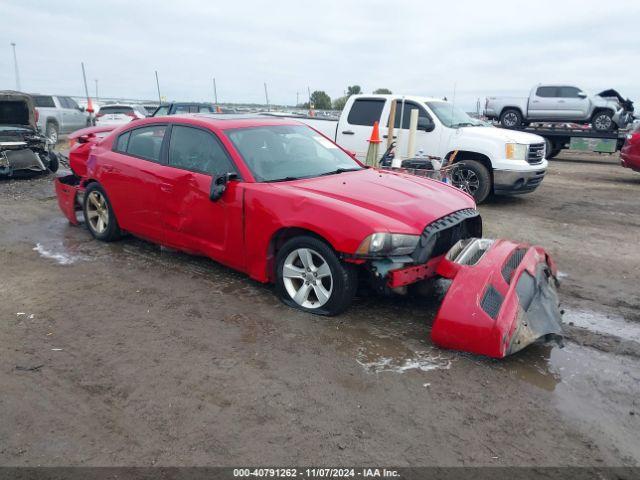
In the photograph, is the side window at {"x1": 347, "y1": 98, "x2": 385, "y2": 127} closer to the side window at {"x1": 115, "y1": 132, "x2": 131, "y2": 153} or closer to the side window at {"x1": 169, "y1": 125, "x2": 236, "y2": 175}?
the side window at {"x1": 115, "y1": 132, "x2": 131, "y2": 153}

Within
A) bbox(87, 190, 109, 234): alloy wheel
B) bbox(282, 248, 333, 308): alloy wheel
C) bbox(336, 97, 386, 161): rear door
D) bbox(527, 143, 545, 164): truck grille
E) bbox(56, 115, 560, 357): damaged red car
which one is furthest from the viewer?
bbox(336, 97, 386, 161): rear door

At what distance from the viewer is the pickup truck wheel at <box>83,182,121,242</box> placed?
6.08 m

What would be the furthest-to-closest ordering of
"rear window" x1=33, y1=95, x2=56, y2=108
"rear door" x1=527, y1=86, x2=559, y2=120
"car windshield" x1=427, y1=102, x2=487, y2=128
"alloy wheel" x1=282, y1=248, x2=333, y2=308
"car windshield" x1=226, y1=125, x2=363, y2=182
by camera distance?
"rear window" x1=33, y1=95, x2=56, y2=108, "rear door" x1=527, y1=86, x2=559, y2=120, "car windshield" x1=427, y1=102, x2=487, y2=128, "car windshield" x1=226, y1=125, x2=363, y2=182, "alloy wheel" x1=282, y1=248, x2=333, y2=308

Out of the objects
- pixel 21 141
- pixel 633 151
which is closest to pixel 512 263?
pixel 633 151

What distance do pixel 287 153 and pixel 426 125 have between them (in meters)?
4.92

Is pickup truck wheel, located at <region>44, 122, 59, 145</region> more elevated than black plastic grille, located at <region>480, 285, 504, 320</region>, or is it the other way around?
pickup truck wheel, located at <region>44, 122, 59, 145</region>

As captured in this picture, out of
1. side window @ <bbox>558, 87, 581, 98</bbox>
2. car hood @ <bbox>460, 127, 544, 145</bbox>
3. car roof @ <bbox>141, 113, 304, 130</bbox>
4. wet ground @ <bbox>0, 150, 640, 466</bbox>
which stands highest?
side window @ <bbox>558, 87, 581, 98</bbox>

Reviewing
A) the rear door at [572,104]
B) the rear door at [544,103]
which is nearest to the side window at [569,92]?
the rear door at [572,104]

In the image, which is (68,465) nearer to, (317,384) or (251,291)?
(317,384)

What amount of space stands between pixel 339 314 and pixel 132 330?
5.43ft

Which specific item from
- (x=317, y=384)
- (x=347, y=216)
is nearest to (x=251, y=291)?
(x=347, y=216)

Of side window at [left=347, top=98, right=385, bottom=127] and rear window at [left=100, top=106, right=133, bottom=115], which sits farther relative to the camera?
rear window at [left=100, top=106, right=133, bottom=115]

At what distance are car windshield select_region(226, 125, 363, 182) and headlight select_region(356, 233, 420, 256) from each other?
1.24 meters

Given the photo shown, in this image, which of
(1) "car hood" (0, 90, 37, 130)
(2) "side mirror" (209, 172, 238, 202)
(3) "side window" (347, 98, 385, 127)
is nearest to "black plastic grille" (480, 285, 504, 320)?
(2) "side mirror" (209, 172, 238, 202)
